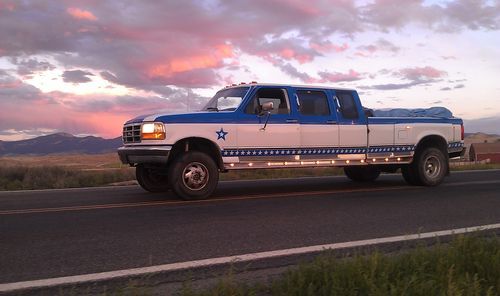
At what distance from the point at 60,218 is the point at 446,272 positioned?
556 cm

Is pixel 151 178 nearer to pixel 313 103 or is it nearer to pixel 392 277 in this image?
pixel 313 103

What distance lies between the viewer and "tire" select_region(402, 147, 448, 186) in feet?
40.1

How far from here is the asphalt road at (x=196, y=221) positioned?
5562 millimetres

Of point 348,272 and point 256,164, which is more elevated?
point 256,164

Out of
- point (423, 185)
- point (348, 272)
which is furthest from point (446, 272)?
point (423, 185)

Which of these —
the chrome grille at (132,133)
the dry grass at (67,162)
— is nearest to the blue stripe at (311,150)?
the chrome grille at (132,133)

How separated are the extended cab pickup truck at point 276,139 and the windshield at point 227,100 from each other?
27 mm

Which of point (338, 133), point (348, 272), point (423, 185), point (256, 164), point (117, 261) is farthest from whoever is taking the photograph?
point (423, 185)

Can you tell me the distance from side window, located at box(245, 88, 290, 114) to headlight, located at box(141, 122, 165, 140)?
5.98ft

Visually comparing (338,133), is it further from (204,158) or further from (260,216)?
(260,216)

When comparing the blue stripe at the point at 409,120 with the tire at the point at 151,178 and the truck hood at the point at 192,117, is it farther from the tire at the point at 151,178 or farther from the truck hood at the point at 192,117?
the tire at the point at 151,178

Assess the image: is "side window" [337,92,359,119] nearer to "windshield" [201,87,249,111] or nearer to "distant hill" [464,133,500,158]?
"windshield" [201,87,249,111]

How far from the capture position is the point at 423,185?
12422 mm

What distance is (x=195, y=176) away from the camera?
31.3 ft
